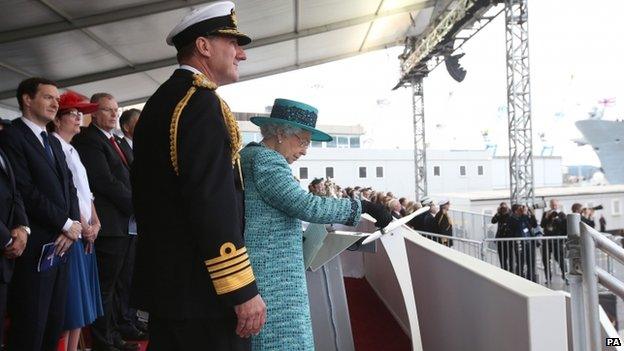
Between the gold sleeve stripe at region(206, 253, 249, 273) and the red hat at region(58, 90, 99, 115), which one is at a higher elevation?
the red hat at region(58, 90, 99, 115)

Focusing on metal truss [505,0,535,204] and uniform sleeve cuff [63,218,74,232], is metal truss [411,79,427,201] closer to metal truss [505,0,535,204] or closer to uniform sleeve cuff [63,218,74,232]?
metal truss [505,0,535,204]

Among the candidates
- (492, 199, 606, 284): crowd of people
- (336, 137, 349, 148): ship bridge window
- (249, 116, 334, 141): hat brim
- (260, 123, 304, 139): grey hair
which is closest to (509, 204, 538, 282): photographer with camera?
(492, 199, 606, 284): crowd of people

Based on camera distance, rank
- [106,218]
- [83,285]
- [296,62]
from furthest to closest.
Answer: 1. [296,62]
2. [106,218]
3. [83,285]

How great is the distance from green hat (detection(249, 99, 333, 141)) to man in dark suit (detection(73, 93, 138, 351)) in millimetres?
1571

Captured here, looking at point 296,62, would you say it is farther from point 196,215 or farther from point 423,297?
point 196,215

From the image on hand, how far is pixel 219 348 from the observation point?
1.49 m

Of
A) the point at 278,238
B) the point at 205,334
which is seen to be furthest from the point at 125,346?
the point at 205,334

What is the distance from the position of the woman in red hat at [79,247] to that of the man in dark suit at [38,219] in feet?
0.42

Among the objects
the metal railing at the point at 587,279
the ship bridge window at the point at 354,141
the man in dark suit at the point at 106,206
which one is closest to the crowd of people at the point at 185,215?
the man in dark suit at the point at 106,206

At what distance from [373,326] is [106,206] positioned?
241 centimetres

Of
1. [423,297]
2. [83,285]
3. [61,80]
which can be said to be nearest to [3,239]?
[83,285]

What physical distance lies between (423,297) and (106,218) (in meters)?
2.12

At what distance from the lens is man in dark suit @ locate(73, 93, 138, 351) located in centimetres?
324

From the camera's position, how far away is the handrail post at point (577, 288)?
5.75 ft
